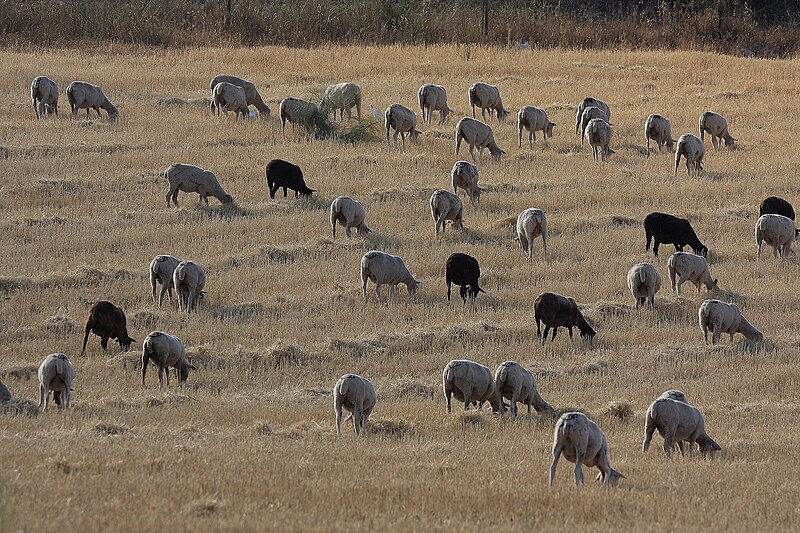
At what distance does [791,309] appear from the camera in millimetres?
22156

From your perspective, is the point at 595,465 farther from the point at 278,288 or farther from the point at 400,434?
the point at 278,288

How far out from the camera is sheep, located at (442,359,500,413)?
53.4 ft

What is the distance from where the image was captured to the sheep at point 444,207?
2542 cm

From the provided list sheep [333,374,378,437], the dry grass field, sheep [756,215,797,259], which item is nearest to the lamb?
the dry grass field

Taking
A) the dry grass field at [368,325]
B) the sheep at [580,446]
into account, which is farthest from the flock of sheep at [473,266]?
the dry grass field at [368,325]

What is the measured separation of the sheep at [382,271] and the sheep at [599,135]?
11.9 meters

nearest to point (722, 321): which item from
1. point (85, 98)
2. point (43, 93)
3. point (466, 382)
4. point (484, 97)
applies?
point (466, 382)

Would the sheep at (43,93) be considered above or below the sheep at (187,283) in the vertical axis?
above

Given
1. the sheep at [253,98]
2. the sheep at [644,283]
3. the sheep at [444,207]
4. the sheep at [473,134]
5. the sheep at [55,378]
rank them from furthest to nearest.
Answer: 1. the sheep at [253,98]
2. the sheep at [473,134]
3. the sheep at [444,207]
4. the sheep at [644,283]
5. the sheep at [55,378]

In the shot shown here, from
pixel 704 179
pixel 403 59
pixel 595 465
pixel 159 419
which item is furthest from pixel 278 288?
pixel 403 59

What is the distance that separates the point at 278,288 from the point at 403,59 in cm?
2580

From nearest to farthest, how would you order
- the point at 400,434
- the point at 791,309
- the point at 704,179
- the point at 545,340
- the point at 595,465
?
the point at 595,465 → the point at 400,434 → the point at 545,340 → the point at 791,309 → the point at 704,179

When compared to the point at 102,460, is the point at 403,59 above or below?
above

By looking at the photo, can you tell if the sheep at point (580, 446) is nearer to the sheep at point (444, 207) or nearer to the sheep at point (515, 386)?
the sheep at point (515, 386)
